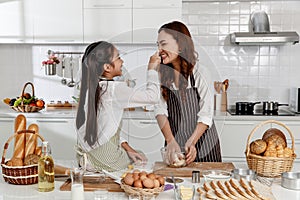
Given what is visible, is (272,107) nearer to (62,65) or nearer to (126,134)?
(62,65)

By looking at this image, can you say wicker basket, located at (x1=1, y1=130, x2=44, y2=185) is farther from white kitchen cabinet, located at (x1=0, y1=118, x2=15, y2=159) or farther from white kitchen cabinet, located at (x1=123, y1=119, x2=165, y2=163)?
white kitchen cabinet, located at (x1=0, y1=118, x2=15, y2=159)

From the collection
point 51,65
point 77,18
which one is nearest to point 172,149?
point 77,18

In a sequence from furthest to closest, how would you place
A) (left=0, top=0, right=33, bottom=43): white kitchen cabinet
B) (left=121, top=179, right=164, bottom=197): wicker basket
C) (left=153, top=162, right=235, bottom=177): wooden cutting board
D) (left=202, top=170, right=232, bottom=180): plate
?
(left=0, top=0, right=33, bottom=43): white kitchen cabinet
(left=153, top=162, right=235, bottom=177): wooden cutting board
(left=202, top=170, right=232, bottom=180): plate
(left=121, top=179, right=164, bottom=197): wicker basket

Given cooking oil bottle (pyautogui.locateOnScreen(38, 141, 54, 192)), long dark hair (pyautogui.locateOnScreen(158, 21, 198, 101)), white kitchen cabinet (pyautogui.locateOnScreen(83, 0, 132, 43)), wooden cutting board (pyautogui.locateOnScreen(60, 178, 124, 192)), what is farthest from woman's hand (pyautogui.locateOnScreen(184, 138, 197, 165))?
white kitchen cabinet (pyautogui.locateOnScreen(83, 0, 132, 43))

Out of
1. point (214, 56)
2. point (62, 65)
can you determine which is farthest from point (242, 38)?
point (62, 65)

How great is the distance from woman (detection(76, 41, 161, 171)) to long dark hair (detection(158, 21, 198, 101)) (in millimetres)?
37

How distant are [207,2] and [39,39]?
1.57 metres

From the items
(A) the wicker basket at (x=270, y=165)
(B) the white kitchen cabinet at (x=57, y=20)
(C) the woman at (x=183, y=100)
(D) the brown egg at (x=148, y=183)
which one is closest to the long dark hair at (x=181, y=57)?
(C) the woman at (x=183, y=100)

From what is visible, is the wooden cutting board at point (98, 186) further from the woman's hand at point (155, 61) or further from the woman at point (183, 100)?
the woman's hand at point (155, 61)

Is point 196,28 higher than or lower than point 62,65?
higher

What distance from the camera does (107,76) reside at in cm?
154

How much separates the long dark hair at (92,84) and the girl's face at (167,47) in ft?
0.62

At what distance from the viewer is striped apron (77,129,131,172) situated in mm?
1584

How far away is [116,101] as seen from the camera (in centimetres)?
155
